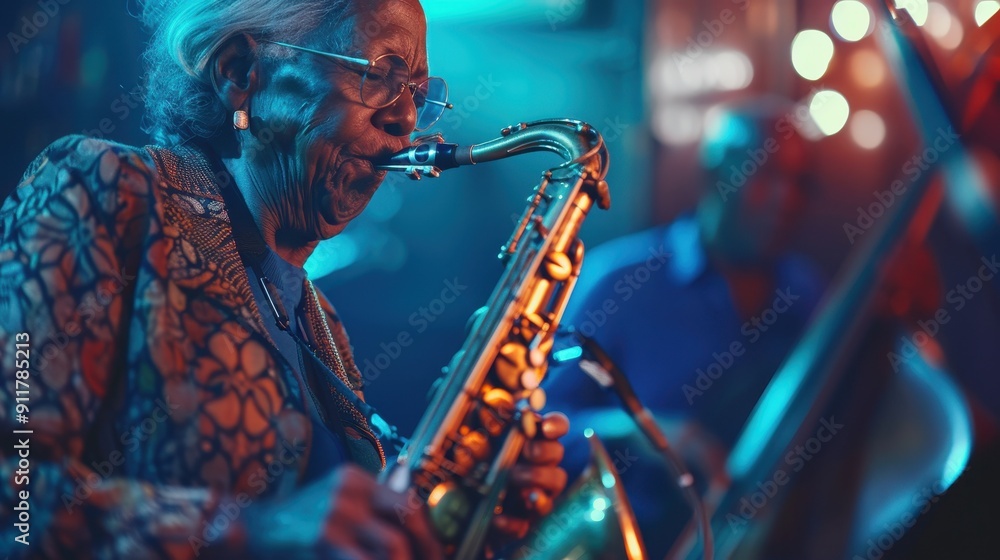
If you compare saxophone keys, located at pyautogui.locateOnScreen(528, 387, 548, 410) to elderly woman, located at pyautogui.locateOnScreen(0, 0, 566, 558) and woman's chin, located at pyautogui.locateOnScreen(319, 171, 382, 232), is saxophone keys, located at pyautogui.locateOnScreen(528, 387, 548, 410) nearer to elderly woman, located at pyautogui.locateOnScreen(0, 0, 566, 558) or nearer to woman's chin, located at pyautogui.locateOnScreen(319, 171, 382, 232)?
elderly woman, located at pyautogui.locateOnScreen(0, 0, 566, 558)

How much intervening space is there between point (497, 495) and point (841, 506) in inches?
59.8

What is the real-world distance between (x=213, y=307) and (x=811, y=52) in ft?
15.9

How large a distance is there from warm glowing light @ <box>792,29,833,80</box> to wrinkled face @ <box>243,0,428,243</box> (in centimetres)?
413

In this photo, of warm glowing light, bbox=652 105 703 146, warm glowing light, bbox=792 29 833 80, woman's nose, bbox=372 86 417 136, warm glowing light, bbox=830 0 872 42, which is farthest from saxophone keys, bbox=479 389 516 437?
warm glowing light, bbox=830 0 872 42

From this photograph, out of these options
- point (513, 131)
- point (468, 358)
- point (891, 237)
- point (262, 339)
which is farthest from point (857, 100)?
point (262, 339)

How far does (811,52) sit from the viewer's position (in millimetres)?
5336

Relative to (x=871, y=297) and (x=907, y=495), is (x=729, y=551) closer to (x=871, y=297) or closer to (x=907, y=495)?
(x=907, y=495)

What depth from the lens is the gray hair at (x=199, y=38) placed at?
1.68 metres

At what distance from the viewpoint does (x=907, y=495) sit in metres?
2.36

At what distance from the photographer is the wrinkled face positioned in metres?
1.70

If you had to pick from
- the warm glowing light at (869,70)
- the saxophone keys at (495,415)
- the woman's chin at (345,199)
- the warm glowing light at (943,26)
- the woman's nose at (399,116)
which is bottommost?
the saxophone keys at (495,415)

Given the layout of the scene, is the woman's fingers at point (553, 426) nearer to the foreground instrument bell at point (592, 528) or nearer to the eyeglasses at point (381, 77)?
the foreground instrument bell at point (592, 528)

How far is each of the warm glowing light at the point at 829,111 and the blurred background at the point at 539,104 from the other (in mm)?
13

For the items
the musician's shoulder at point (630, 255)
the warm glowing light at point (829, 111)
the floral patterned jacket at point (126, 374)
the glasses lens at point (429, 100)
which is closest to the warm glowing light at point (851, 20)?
the warm glowing light at point (829, 111)
